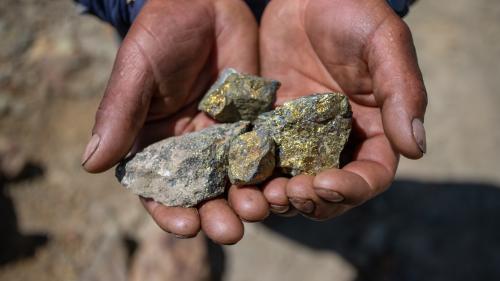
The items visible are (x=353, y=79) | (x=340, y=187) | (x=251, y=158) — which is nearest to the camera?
(x=340, y=187)

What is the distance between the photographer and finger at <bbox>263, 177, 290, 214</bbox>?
204 centimetres

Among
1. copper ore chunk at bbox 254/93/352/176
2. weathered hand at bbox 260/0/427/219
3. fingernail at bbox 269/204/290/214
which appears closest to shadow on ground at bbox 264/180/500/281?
weathered hand at bbox 260/0/427/219

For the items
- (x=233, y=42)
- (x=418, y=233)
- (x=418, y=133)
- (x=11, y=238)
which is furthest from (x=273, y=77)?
(x=11, y=238)

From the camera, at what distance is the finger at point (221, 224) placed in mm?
1995

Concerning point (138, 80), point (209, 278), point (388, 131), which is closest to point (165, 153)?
point (138, 80)

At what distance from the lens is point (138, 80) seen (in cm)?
230

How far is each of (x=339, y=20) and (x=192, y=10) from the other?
2.47ft

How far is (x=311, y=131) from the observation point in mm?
2305

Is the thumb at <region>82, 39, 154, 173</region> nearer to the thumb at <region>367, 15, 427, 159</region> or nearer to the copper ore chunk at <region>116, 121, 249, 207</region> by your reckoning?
the copper ore chunk at <region>116, 121, 249, 207</region>

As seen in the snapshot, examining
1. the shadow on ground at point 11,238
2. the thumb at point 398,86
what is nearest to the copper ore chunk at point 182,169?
the thumb at point 398,86

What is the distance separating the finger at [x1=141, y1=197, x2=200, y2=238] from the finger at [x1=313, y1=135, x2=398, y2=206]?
518 millimetres

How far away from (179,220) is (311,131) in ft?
2.34

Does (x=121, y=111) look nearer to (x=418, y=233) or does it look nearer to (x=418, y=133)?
(x=418, y=133)

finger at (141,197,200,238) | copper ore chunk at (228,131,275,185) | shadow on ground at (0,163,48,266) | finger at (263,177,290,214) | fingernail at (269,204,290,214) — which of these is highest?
copper ore chunk at (228,131,275,185)
